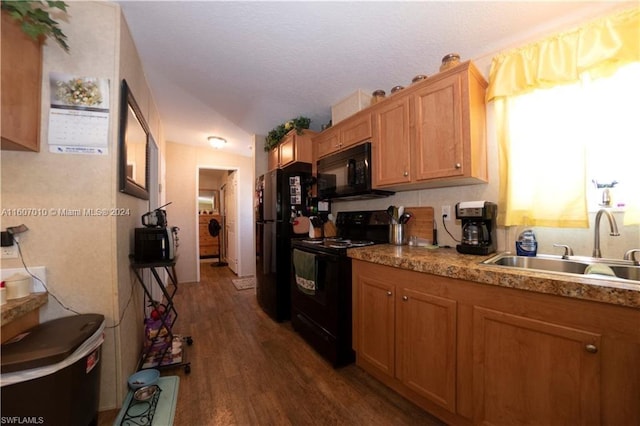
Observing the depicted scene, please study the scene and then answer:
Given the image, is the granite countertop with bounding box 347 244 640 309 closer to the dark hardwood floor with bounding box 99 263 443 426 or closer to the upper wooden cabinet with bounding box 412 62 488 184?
the upper wooden cabinet with bounding box 412 62 488 184

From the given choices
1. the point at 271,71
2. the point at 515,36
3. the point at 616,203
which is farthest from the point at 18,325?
the point at 515,36

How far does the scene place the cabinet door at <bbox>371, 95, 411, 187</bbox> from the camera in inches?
71.2

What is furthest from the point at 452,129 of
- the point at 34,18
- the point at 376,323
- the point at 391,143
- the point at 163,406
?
the point at 163,406

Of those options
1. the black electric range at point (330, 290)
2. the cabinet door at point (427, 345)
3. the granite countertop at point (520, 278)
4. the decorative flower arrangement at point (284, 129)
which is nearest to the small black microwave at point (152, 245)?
the black electric range at point (330, 290)

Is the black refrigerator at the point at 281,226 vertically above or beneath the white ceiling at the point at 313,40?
beneath

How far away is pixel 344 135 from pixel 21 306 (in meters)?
2.40

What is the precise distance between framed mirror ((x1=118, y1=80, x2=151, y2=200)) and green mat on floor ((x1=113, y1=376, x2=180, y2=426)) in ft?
4.36

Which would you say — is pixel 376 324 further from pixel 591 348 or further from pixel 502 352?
pixel 591 348

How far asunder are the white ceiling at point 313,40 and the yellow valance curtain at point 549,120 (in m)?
0.22

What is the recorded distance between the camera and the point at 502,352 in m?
1.10

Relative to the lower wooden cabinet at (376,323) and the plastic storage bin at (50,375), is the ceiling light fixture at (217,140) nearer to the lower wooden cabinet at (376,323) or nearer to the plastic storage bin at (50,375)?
the plastic storage bin at (50,375)

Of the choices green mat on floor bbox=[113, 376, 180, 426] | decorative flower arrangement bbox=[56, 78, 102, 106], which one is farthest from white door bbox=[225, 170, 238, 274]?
decorative flower arrangement bbox=[56, 78, 102, 106]

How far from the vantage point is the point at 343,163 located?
7.64 feet

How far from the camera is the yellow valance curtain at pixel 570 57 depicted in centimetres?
120
